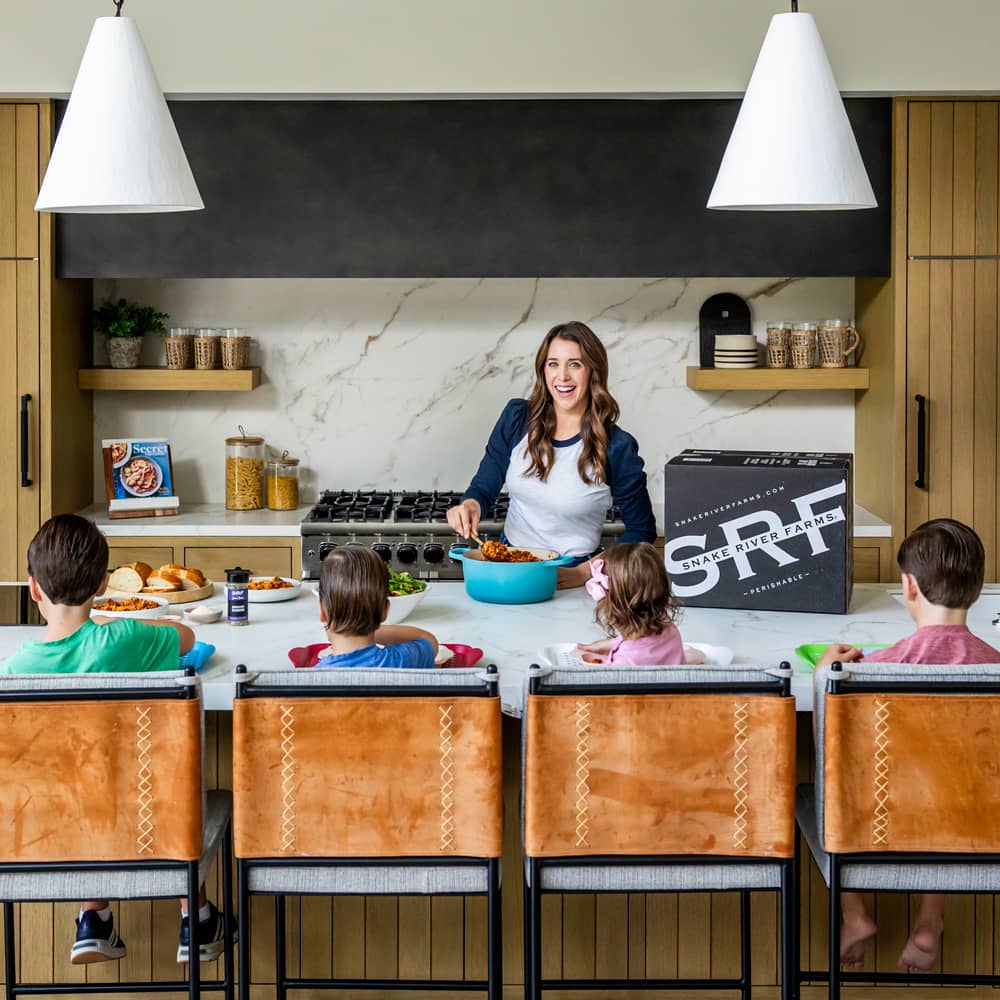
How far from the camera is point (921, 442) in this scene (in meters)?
4.39

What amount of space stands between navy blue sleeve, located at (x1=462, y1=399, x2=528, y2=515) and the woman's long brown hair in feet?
0.16

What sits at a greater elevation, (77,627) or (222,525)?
(222,525)

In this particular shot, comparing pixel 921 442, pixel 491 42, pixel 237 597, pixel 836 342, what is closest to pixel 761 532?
pixel 237 597

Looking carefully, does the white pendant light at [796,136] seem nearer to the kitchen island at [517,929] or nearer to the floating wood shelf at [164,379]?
the kitchen island at [517,929]

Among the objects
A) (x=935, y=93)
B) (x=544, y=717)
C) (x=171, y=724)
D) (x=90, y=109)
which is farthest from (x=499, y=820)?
(x=935, y=93)

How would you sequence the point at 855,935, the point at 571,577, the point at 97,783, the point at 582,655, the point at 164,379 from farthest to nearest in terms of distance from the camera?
the point at 164,379
the point at 571,577
the point at 855,935
the point at 582,655
the point at 97,783

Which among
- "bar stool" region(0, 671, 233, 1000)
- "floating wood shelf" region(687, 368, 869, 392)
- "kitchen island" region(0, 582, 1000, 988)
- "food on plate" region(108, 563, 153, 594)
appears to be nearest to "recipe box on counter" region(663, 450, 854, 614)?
"kitchen island" region(0, 582, 1000, 988)

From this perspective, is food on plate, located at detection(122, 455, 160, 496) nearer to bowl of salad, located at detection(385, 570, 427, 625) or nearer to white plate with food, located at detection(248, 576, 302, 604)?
white plate with food, located at detection(248, 576, 302, 604)

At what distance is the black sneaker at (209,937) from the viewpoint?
246 cm

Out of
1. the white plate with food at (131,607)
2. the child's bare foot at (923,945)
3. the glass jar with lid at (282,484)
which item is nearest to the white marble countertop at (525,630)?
the white plate with food at (131,607)

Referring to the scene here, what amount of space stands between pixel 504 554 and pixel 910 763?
1.30 metres

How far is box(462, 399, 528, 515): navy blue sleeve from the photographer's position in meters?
3.79

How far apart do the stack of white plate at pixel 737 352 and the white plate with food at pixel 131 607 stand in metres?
2.63

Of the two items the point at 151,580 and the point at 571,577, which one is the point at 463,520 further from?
the point at 151,580
